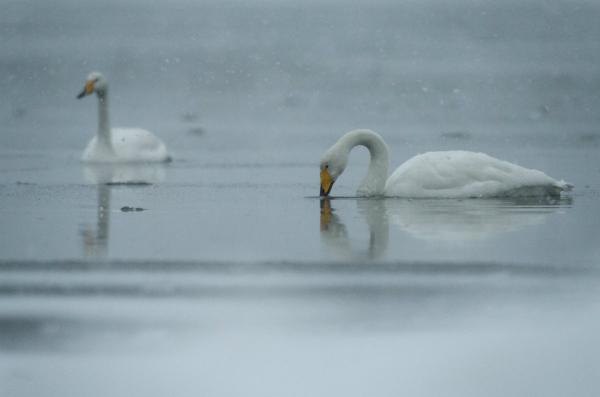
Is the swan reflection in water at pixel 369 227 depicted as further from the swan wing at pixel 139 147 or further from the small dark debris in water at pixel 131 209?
the swan wing at pixel 139 147

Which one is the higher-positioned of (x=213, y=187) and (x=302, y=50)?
(x=302, y=50)

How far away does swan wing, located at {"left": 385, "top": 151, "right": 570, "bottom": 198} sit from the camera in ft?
32.7

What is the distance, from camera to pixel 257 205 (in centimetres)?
955

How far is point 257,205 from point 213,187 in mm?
1723

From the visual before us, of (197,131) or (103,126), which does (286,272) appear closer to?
(103,126)

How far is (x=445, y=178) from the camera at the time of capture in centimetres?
995

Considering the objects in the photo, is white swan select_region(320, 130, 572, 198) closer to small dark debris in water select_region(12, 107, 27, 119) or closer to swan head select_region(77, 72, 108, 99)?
swan head select_region(77, 72, 108, 99)

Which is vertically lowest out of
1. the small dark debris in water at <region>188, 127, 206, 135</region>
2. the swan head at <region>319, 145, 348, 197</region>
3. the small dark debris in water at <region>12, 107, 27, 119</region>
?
the swan head at <region>319, 145, 348, 197</region>

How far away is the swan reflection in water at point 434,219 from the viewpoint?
7422 mm

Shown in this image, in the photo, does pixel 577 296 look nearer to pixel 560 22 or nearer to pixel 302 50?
pixel 302 50

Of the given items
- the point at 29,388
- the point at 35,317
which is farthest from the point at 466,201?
the point at 29,388

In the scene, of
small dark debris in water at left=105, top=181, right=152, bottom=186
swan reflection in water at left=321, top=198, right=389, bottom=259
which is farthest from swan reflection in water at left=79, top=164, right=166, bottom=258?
swan reflection in water at left=321, top=198, right=389, bottom=259

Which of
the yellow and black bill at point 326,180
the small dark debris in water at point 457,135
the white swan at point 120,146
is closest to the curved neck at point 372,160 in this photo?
the yellow and black bill at point 326,180

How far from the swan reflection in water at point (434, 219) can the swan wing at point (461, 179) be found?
0.09 meters
